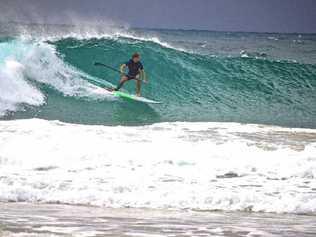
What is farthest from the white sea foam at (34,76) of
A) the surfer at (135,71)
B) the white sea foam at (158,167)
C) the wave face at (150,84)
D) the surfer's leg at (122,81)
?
the white sea foam at (158,167)

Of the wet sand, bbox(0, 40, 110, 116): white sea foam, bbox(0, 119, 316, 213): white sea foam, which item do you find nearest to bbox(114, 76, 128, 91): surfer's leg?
bbox(0, 40, 110, 116): white sea foam

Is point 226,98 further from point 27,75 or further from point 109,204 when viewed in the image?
point 109,204

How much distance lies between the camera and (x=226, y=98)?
64.5 feet

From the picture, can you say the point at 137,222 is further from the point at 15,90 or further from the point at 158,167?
the point at 15,90

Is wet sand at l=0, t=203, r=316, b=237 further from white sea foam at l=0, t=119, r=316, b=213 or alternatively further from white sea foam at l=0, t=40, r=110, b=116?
white sea foam at l=0, t=40, r=110, b=116

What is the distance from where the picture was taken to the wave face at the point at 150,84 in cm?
1623

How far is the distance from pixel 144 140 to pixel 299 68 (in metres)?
14.8

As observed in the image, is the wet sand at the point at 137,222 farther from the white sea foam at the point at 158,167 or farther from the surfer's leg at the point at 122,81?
the surfer's leg at the point at 122,81

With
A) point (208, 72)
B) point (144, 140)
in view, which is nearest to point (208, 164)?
point (144, 140)

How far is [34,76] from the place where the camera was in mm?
18156

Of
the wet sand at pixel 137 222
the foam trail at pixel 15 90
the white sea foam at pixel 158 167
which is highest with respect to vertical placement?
the foam trail at pixel 15 90

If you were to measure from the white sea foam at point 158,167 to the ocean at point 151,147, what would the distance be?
0.06ft

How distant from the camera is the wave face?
1623 centimetres

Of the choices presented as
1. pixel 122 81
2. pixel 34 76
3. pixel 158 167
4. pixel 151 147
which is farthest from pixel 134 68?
pixel 158 167
